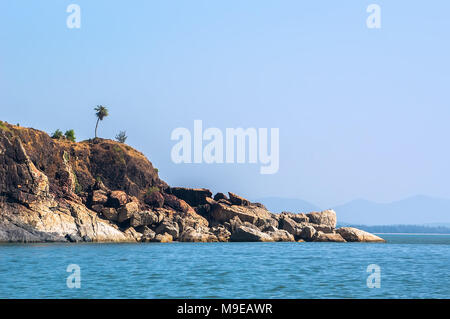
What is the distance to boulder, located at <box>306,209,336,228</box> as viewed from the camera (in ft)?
367

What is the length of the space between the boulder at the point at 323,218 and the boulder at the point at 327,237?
352 inches

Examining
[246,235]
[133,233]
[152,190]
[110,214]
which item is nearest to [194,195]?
[152,190]

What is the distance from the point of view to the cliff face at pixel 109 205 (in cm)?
8062

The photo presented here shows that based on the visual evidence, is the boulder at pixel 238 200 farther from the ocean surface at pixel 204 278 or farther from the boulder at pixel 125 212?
the ocean surface at pixel 204 278

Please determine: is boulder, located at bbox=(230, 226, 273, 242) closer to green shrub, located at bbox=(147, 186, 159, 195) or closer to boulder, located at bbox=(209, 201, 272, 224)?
boulder, located at bbox=(209, 201, 272, 224)

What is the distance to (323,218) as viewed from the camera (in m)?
112

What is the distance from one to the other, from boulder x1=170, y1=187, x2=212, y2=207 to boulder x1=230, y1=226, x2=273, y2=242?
18.0 m

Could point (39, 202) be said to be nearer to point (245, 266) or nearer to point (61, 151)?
point (61, 151)

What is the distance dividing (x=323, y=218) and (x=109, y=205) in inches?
1648

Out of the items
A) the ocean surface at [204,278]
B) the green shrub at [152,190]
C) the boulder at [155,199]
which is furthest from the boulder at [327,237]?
the ocean surface at [204,278]

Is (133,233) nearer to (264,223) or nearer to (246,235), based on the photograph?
(246,235)
